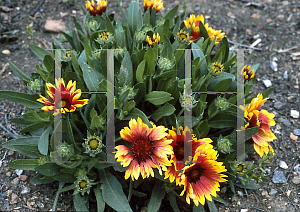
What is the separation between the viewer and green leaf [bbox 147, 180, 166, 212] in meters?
1.58

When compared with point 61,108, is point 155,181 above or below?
below

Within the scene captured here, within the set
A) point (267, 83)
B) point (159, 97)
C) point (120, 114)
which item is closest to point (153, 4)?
point (159, 97)

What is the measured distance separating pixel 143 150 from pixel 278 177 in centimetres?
→ 114

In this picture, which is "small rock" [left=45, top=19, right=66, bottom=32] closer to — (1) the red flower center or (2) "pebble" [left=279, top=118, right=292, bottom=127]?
(1) the red flower center

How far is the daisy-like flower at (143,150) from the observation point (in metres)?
1.34

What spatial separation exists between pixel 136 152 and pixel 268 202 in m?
1.04

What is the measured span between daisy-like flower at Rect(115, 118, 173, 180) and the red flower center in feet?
0.52

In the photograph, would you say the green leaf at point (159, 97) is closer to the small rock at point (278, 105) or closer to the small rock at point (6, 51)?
the small rock at point (278, 105)

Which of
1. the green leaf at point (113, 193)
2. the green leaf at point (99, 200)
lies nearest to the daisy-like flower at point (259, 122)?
the green leaf at point (113, 193)

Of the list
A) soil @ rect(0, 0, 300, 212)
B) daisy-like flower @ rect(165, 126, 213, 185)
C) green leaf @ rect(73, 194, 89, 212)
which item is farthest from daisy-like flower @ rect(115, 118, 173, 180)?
soil @ rect(0, 0, 300, 212)

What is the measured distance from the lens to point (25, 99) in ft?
5.78

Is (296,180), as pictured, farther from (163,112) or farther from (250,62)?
(250,62)

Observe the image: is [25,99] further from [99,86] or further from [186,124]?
[186,124]

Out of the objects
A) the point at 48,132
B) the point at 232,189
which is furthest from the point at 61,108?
the point at 232,189
